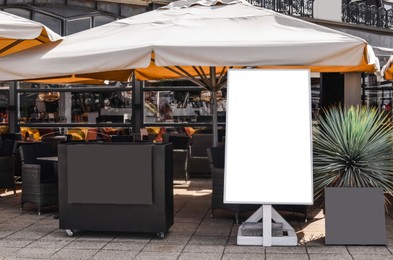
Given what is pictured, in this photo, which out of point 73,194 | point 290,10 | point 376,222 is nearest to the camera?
point 376,222

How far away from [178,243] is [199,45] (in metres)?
2.13

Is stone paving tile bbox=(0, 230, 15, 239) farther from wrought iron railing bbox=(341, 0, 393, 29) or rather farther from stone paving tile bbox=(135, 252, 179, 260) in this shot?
wrought iron railing bbox=(341, 0, 393, 29)

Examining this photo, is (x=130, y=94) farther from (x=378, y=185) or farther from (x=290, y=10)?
(x=378, y=185)

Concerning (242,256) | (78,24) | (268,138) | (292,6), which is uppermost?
(292,6)

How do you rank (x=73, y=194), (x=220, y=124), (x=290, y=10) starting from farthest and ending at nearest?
(x=290, y=10) < (x=220, y=124) < (x=73, y=194)

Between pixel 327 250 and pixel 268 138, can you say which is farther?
pixel 268 138

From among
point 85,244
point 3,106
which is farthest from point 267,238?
point 3,106

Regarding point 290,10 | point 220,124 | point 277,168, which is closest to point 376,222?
point 277,168

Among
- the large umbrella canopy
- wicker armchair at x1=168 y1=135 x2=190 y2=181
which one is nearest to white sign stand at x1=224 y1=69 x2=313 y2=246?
the large umbrella canopy

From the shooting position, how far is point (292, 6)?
17609 millimetres

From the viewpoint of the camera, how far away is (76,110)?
1465cm

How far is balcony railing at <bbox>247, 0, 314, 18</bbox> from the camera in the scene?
677 inches

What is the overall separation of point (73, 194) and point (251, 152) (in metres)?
2.04

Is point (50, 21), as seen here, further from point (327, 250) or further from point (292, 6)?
point (327, 250)
